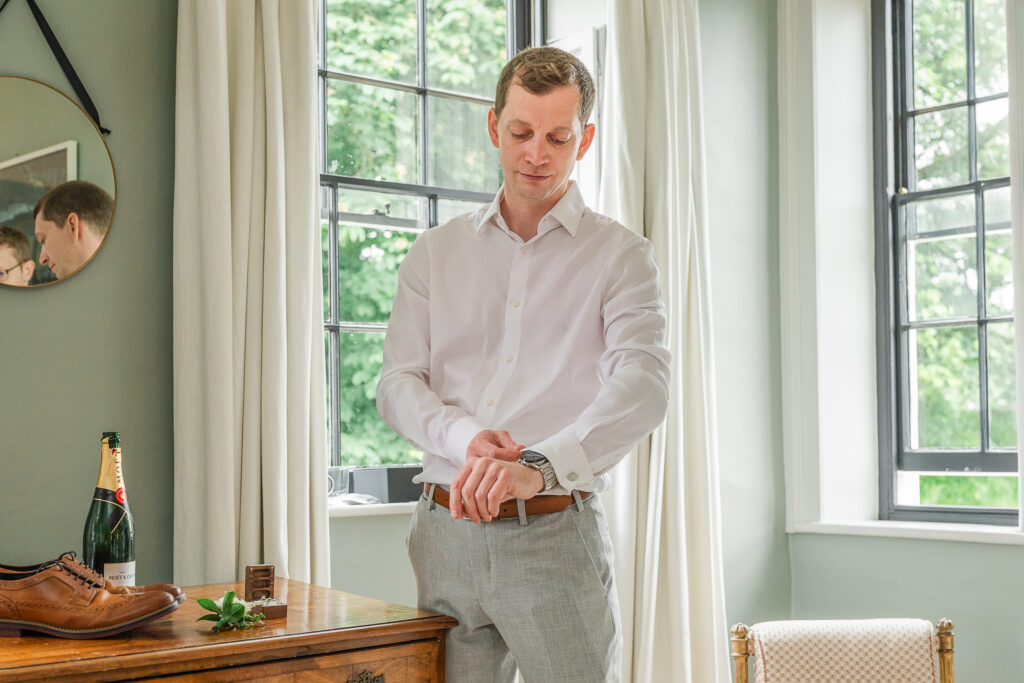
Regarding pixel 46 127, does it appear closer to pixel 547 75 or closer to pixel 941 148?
pixel 547 75

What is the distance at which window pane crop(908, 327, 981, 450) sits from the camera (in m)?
3.40

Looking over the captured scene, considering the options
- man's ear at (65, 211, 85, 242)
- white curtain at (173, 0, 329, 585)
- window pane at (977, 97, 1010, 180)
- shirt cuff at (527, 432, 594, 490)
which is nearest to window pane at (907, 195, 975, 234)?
window pane at (977, 97, 1010, 180)

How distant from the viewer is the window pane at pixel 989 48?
3.38 metres

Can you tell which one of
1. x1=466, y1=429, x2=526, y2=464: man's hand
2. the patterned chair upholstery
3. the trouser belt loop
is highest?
x1=466, y1=429, x2=526, y2=464: man's hand

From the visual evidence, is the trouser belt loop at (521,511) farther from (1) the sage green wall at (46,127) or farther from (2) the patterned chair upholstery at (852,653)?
(1) the sage green wall at (46,127)

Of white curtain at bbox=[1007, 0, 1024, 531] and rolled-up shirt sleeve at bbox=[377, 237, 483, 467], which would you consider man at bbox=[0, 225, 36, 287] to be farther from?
white curtain at bbox=[1007, 0, 1024, 531]

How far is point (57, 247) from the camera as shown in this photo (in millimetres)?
2160

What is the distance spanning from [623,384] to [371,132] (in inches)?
69.6

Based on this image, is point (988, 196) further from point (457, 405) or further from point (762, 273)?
point (457, 405)

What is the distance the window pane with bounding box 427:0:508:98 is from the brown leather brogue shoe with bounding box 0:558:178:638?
2.01m

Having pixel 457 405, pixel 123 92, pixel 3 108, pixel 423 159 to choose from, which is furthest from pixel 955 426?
pixel 3 108

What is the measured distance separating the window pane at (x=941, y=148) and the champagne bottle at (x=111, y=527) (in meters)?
2.88

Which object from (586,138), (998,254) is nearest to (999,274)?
(998,254)

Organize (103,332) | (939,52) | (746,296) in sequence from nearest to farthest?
(103,332)
(746,296)
(939,52)
